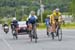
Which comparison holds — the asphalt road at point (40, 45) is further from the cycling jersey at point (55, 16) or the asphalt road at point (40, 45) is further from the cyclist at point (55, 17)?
the cycling jersey at point (55, 16)

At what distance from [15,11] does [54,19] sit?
98.2 meters

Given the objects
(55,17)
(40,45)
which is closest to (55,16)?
(55,17)

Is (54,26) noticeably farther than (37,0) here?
No

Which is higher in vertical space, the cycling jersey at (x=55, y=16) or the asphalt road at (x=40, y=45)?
the cycling jersey at (x=55, y=16)

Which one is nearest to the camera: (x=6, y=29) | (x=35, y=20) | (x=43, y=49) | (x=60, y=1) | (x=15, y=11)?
(x=43, y=49)

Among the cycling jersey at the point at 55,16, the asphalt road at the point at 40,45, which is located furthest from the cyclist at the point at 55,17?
the asphalt road at the point at 40,45

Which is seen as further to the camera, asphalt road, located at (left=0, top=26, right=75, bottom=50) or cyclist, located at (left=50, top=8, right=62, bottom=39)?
cyclist, located at (left=50, top=8, right=62, bottom=39)

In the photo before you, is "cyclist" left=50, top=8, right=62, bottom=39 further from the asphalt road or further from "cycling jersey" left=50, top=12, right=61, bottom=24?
the asphalt road

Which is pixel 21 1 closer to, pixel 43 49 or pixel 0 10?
pixel 0 10

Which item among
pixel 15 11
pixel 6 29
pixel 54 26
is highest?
pixel 54 26

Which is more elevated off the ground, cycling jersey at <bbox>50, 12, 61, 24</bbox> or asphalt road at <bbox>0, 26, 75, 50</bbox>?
cycling jersey at <bbox>50, 12, 61, 24</bbox>

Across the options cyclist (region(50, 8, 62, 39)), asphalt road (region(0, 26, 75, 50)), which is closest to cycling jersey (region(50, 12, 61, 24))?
cyclist (region(50, 8, 62, 39))

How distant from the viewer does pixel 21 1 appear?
112m

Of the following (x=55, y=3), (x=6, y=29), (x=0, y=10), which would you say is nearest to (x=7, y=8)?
(x=0, y=10)
